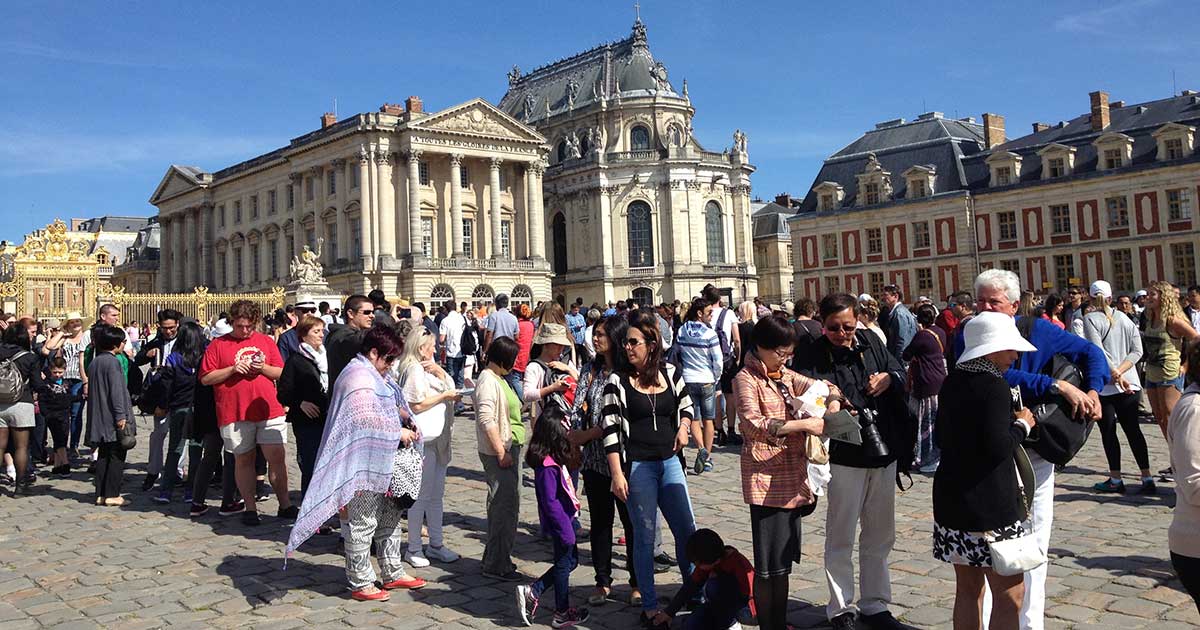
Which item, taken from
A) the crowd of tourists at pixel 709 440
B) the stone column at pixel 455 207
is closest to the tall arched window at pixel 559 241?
the stone column at pixel 455 207

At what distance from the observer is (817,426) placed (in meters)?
4.83

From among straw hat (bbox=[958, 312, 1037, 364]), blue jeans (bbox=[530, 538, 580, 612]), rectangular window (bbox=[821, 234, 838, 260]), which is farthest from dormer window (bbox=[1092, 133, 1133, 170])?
blue jeans (bbox=[530, 538, 580, 612])

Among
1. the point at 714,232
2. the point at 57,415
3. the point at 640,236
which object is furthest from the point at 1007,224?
the point at 57,415

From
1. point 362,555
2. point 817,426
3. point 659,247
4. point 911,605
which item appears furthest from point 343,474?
point 659,247

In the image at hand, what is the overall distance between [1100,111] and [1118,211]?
16.4ft

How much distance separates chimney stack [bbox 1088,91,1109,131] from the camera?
43.6 metres

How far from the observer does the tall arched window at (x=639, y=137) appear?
203ft

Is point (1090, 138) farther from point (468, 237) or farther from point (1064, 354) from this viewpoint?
point (1064, 354)

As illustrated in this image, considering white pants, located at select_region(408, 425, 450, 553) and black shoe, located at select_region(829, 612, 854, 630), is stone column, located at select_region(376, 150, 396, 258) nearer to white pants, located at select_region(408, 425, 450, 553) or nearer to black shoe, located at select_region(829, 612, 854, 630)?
white pants, located at select_region(408, 425, 450, 553)

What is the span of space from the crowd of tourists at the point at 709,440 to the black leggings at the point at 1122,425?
0.07 ft

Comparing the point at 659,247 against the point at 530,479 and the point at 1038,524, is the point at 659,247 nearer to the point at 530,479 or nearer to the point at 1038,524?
the point at 530,479

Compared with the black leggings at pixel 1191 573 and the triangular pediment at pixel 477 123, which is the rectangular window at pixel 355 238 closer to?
the triangular pediment at pixel 477 123

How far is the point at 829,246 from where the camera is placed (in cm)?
5119

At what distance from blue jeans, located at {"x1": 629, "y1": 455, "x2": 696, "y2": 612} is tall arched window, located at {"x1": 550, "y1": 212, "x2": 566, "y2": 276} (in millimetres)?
58433
